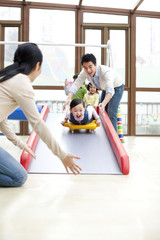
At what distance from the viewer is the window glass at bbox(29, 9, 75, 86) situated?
4.88m

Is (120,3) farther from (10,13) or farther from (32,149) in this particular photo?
(32,149)

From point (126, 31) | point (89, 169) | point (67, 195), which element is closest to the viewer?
point (67, 195)

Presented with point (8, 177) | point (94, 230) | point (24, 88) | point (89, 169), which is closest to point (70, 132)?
point (89, 169)

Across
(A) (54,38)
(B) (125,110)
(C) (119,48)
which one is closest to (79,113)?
(B) (125,110)

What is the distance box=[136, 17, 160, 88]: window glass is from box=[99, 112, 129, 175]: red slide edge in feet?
8.44

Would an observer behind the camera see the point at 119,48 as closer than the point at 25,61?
No

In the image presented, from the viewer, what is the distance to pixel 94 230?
95cm

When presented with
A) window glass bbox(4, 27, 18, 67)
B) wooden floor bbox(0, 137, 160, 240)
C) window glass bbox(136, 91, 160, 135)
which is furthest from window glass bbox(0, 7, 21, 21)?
wooden floor bbox(0, 137, 160, 240)

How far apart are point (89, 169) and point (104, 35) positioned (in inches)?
145

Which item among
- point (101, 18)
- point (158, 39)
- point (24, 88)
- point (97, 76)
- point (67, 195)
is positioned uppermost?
point (101, 18)

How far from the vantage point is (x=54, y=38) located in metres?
4.95

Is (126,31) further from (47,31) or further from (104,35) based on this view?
(47,31)

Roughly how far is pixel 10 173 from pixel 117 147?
3.03ft

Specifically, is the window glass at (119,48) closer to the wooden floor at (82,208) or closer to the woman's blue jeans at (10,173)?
the wooden floor at (82,208)
